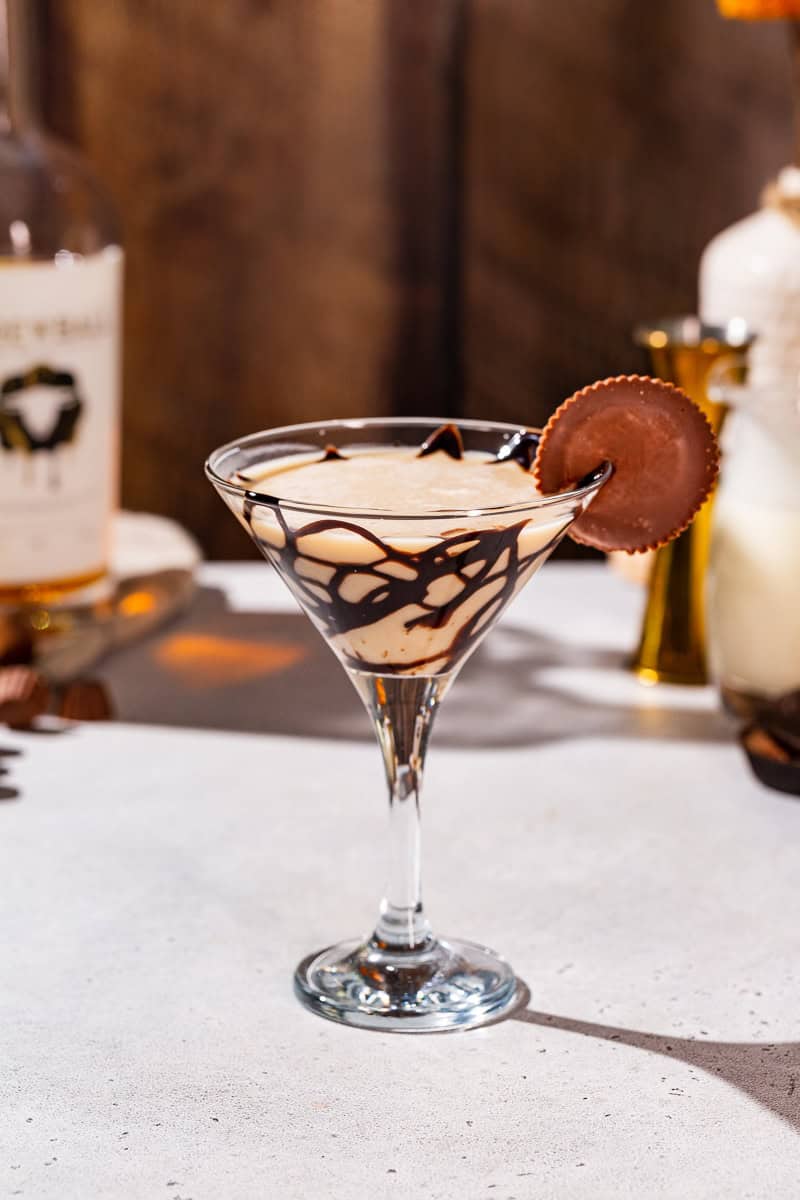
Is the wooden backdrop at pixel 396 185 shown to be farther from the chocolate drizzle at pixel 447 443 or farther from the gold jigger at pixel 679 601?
the chocolate drizzle at pixel 447 443

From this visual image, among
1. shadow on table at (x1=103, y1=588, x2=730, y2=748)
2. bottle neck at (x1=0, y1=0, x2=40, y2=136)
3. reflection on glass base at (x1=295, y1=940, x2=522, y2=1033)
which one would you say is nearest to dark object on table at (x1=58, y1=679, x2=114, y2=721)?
shadow on table at (x1=103, y1=588, x2=730, y2=748)

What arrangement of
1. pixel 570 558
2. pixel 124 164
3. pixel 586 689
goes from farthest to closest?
pixel 570 558
pixel 124 164
pixel 586 689

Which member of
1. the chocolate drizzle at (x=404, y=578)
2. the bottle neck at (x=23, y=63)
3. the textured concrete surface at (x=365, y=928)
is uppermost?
the bottle neck at (x=23, y=63)

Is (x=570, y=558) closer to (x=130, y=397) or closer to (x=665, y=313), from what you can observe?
(x=665, y=313)

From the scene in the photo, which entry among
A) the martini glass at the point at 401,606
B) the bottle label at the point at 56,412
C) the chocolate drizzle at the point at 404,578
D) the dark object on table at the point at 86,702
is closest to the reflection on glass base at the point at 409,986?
the martini glass at the point at 401,606

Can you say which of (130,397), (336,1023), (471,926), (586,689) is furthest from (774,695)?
(130,397)

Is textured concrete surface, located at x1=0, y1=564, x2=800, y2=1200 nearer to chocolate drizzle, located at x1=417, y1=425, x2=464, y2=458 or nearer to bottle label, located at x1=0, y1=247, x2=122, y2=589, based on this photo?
bottle label, located at x1=0, y1=247, x2=122, y2=589
